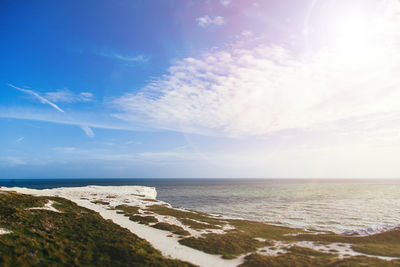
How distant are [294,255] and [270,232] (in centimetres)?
1266

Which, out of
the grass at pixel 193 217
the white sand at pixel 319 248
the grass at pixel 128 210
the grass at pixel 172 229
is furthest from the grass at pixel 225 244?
the grass at pixel 128 210

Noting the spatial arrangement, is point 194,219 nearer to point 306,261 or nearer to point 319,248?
point 319,248

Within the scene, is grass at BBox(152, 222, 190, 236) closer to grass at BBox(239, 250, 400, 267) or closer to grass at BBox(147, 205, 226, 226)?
grass at BBox(147, 205, 226, 226)

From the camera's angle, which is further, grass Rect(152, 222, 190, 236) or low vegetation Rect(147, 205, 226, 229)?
low vegetation Rect(147, 205, 226, 229)

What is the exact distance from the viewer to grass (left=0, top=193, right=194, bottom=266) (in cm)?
1867

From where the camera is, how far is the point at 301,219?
5325 centimetres

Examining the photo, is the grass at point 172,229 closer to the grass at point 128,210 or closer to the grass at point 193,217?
the grass at point 193,217

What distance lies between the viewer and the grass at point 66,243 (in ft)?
61.3

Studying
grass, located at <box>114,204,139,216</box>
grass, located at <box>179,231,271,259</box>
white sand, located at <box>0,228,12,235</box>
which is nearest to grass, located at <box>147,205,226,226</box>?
grass, located at <box>114,204,139,216</box>

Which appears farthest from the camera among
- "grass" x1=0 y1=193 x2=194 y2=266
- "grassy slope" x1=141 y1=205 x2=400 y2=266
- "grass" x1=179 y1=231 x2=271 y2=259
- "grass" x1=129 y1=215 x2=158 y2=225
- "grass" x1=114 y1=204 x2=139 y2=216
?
"grass" x1=114 y1=204 x2=139 y2=216

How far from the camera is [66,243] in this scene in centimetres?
2239

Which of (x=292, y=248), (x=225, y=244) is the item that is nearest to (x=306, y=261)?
(x=292, y=248)

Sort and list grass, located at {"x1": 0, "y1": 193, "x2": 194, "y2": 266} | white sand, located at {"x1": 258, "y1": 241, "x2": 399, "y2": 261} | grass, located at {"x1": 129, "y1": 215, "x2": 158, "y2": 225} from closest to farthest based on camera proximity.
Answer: grass, located at {"x1": 0, "y1": 193, "x2": 194, "y2": 266}, white sand, located at {"x1": 258, "y1": 241, "x2": 399, "y2": 261}, grass, located at {"x1": 129, "y1": 215, "x2": 158, "y2": 225}

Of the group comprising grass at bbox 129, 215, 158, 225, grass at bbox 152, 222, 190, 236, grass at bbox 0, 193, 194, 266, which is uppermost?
grass at bbox 0, 193, 194, 266
